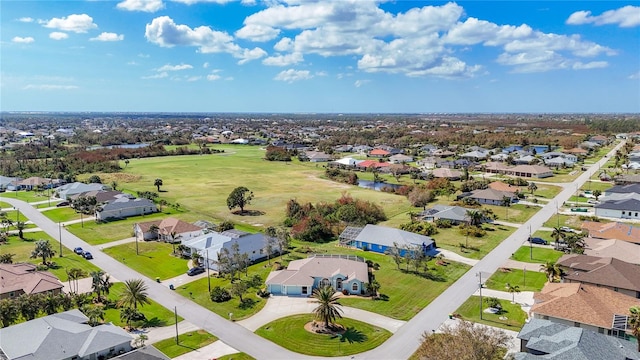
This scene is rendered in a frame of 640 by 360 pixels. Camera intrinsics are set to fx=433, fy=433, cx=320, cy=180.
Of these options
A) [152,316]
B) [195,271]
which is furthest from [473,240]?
[152,316]

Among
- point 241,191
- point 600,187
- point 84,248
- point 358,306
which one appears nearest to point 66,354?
point 358,306

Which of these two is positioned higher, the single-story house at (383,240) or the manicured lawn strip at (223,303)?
the single-story house at (383,240)

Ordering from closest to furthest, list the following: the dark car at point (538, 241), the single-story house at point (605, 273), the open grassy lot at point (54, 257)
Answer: the single-story house at point (605, 273) < the open grassy lot at point (54, 257) < the dark car at point (538, 241)

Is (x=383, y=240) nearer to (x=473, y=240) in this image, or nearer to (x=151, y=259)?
(x=473, y=240)

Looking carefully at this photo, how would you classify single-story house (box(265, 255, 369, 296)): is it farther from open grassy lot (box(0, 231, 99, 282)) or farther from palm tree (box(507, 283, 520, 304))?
open grassy lot (box(0, 231, 99, 282))

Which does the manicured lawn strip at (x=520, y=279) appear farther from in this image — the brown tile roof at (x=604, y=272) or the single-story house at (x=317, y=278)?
the single-story house at (x=317, y=278)

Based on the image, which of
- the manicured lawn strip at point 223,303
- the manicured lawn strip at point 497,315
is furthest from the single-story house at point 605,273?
the manicured lawn strip at point 223,303
